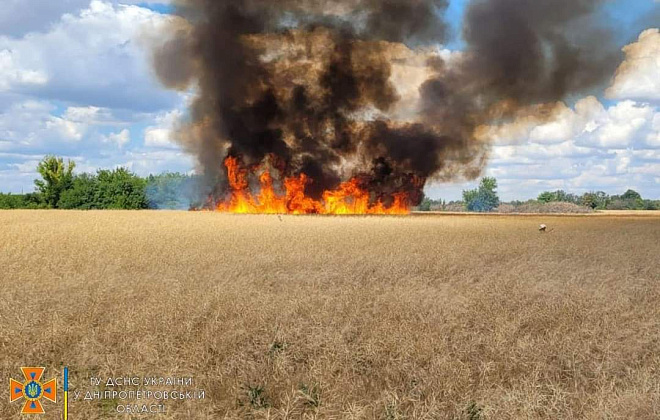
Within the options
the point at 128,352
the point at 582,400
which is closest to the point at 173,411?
the point at 128,352

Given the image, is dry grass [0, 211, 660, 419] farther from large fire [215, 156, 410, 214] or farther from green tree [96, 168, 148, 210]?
green tree [96, 168, 148, 210]

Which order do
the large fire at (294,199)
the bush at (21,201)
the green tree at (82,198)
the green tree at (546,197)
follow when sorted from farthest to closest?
the green tree at (546,197) < the bush at (21,201) < the green tree at (82,198) < the large fire at (294,199)

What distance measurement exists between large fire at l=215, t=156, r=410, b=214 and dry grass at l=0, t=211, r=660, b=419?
46075mm

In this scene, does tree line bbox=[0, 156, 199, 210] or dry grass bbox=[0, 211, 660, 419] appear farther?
tree line bbox=[0, 156, 199, 210]

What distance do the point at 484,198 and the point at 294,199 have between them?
85.8m

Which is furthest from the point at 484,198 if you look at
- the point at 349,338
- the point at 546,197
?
the point at 349,338

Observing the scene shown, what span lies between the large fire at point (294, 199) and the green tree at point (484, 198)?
245 ft

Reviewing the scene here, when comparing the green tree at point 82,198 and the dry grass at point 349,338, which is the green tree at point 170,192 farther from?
the dry grass at point 349,338

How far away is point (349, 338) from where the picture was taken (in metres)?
7.96

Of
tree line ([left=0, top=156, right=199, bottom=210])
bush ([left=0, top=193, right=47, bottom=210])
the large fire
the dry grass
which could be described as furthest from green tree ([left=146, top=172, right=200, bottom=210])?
the dry grass

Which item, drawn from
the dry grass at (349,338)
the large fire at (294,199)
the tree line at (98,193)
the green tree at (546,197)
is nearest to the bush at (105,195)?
the tree line at (98,193)

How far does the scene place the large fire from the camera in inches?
2403

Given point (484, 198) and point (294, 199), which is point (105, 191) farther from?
point (484, 198)

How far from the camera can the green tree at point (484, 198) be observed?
132625mm
